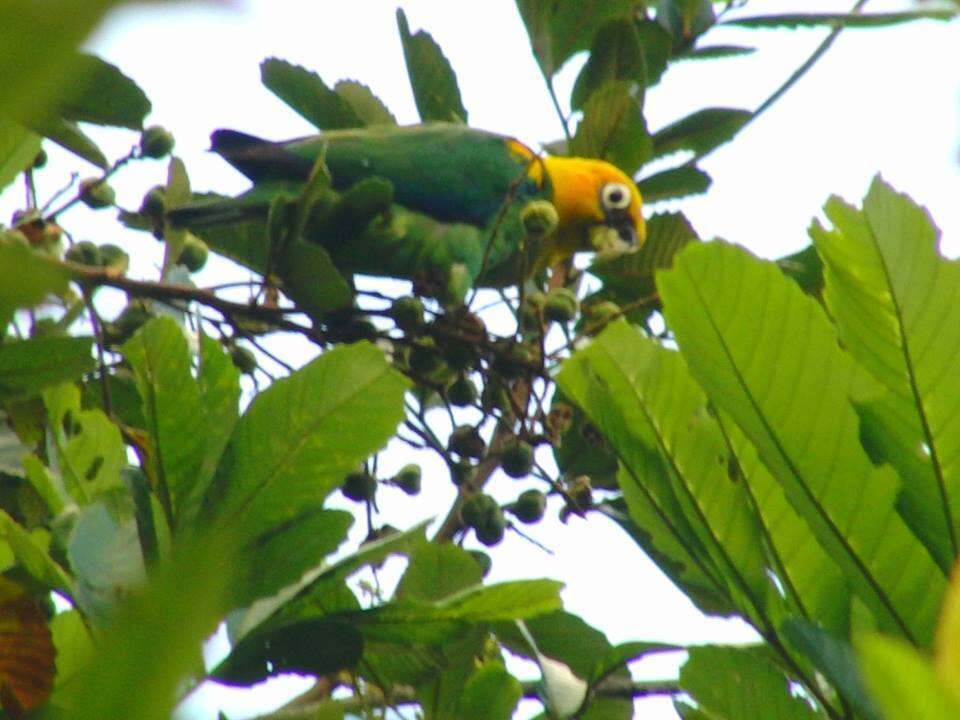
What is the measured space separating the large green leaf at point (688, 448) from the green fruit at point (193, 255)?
4.10 ft

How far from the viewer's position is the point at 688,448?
48.1 inches

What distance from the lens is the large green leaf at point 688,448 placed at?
1203 mm

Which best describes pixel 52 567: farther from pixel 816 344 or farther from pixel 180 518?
pixel 816 344

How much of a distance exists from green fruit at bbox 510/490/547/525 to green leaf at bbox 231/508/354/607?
880mm

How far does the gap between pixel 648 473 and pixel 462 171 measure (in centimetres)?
208

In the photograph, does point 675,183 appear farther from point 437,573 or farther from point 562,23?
point 437,573

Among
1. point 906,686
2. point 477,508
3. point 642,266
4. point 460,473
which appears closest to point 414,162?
point 642,266

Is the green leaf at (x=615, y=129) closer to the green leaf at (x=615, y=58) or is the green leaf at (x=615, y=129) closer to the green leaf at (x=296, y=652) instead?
the green leaf at (x=615, y=58)

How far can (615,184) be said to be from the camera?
3322 mm

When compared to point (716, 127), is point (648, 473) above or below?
below

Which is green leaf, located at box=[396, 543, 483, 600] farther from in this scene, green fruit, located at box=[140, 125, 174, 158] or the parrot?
green fruit, located at box=[140, 125, 174, 158]

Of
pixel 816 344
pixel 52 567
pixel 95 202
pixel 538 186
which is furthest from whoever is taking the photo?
pixel 538 186

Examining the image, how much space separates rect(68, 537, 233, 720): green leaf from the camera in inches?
8.8

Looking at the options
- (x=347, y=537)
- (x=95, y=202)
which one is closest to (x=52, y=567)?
(x=347, y=537)
